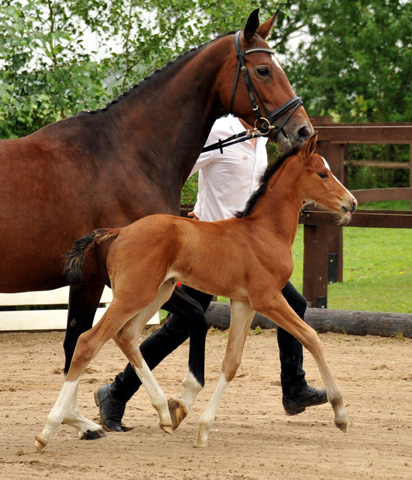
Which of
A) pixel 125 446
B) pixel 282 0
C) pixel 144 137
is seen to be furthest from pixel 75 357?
Answer: pixel 282 0

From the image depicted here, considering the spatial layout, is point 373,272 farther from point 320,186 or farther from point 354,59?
point 354,59

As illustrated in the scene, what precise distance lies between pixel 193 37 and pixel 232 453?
641 cm

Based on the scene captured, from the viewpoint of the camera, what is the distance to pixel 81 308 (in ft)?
15.8

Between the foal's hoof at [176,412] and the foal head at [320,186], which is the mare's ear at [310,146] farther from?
the foal's hoof at [176,412]

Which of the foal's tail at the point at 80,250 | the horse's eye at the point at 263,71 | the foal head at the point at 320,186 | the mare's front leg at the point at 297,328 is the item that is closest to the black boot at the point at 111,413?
the foal's tail at the point at 80,250

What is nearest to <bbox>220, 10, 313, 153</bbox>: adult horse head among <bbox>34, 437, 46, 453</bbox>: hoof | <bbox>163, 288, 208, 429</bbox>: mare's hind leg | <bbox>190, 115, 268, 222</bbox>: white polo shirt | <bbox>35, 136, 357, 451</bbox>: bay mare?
<bbox>35, 136, 357, 451</bbox>: bay mare

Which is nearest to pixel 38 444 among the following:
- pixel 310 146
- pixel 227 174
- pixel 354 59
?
pixel 227 174

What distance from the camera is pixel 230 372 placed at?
15.0 feet

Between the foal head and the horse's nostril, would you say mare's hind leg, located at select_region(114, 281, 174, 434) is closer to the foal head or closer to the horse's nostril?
the foal head

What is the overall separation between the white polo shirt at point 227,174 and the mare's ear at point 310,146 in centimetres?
57

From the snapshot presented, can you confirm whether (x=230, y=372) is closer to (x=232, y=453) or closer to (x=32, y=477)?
(x=232, y=453)

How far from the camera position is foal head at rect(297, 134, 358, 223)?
466 cm

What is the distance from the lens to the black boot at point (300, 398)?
5.13 metres

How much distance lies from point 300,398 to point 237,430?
19.9 inches
